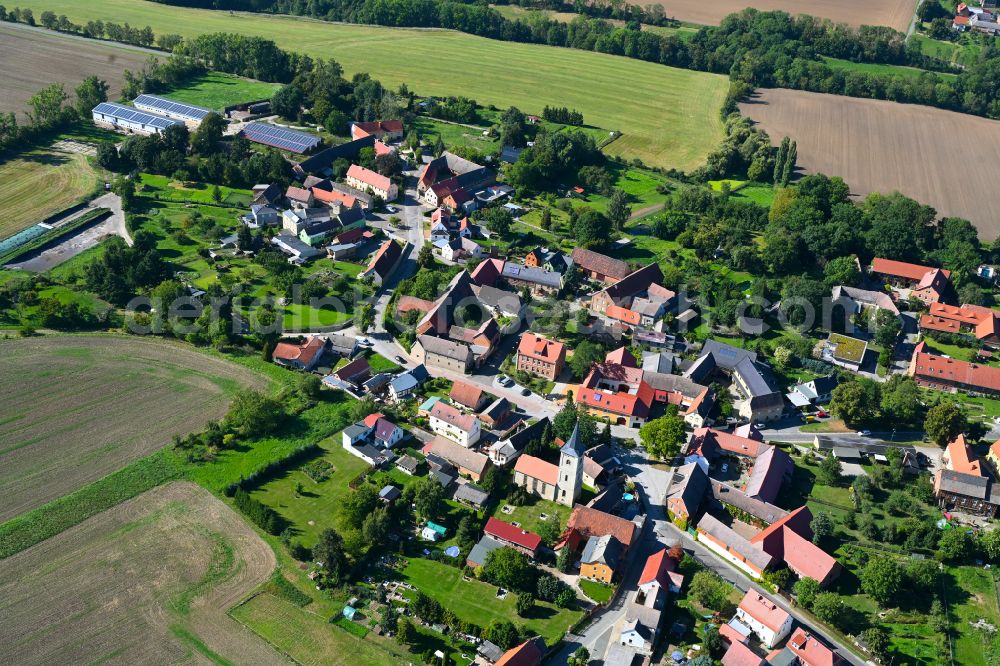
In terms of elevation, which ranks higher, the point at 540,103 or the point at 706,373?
the point at 540,103

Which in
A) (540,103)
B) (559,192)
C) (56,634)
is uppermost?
(540,103)

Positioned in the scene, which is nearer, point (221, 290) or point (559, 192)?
point (221, 290)

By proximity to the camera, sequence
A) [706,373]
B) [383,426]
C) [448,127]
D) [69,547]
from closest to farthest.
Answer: [69,547] < [383,426] < [706,373] < [448,127]

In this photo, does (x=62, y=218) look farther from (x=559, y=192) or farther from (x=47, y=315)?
(x=559, y=192)

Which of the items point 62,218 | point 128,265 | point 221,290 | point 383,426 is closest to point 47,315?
point 128,265

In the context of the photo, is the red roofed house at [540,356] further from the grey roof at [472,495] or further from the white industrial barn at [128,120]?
the white industrial barn at [128,120]

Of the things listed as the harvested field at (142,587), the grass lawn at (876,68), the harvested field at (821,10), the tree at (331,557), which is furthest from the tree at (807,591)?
the harvested field at (821,10)

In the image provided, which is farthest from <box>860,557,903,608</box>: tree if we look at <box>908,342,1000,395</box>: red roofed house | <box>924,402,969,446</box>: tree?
<box>908,342,1000,395</box>: red roofed house

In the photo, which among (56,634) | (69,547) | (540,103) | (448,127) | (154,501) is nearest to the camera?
(56,634)
